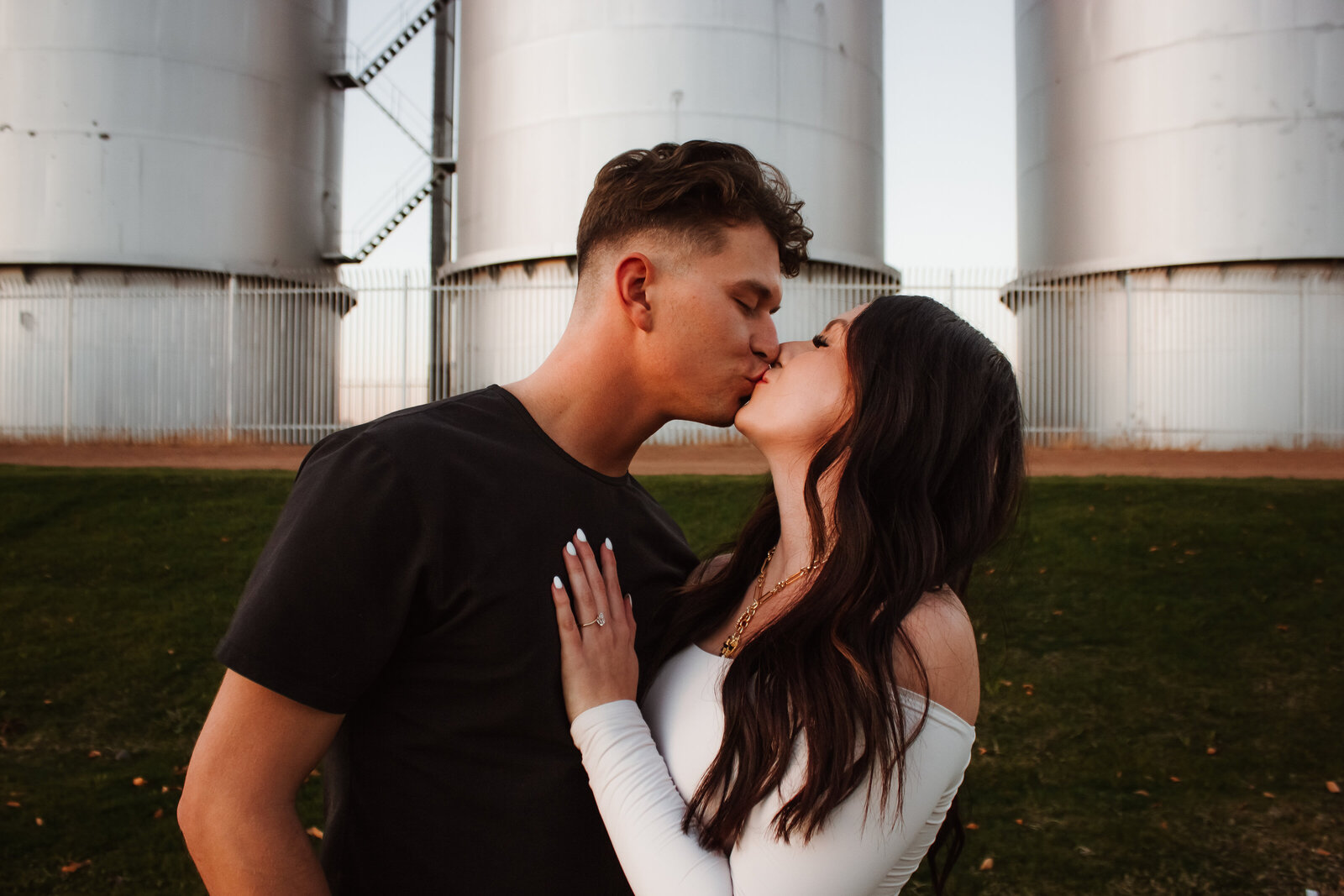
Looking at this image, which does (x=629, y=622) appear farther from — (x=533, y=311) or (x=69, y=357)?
(x=69, y=357)

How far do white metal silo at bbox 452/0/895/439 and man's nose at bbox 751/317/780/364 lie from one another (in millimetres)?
14407

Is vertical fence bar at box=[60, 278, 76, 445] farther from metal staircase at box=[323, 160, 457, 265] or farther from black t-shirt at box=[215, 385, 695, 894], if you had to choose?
black t-shirt at box=[215, 385, 695, 894]

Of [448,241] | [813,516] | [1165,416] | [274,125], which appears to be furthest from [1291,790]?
[448,241]

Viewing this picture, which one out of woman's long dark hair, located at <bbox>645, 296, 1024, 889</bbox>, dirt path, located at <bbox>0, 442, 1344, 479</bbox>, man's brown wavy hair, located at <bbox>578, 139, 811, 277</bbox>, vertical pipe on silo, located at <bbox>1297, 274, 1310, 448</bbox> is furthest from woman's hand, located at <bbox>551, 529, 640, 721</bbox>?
vertical pipe on silo, located at <bbox>1297, 274, 1310, 448</bbox>

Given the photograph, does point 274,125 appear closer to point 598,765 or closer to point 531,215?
point 531,215

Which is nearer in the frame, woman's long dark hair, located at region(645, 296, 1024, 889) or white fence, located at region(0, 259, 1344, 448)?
woman's long dark hair, located at region(645, 296, 1024, 889)

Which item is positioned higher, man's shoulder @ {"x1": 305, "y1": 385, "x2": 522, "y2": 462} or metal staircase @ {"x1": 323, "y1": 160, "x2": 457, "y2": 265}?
metal staircase @ {"x1": 323, "y1": 160, "x2": 457, "y2": 265}

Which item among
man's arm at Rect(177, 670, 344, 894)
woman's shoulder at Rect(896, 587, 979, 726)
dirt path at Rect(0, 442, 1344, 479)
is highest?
dirt path at Rect(0, 442, 1344, 479)

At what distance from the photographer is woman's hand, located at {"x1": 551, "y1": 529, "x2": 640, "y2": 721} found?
216 centimetres

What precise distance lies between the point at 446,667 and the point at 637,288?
1035 millimetres

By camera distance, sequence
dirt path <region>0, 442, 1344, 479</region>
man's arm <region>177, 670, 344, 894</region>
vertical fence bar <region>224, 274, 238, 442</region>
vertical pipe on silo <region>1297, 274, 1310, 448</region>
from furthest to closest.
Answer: vertical fence bar <region>224, 274, 238, 442</region>
vertical pipe on silo <region>1297, 274, 1310, 448</region>
dirt path <region>0, 442, 1344, 479</region>
man's arm <region>177, 670, 344, 894</region>

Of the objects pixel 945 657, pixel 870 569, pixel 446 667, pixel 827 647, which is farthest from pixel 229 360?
pixel 945 657

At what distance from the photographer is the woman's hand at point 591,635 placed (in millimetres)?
2162

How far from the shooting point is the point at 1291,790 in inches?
238
